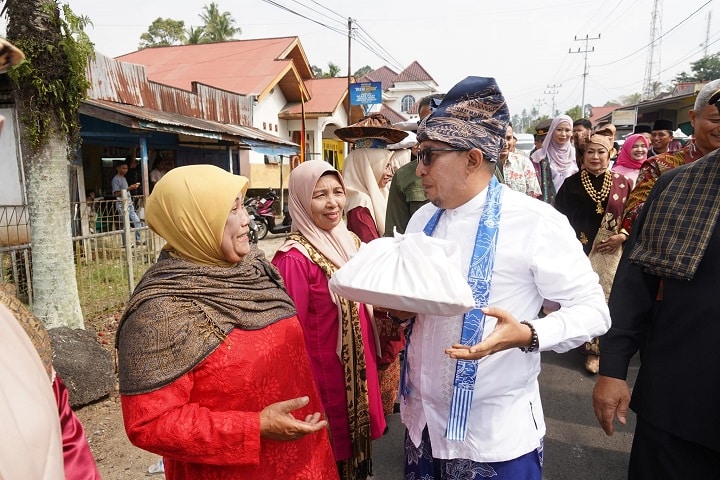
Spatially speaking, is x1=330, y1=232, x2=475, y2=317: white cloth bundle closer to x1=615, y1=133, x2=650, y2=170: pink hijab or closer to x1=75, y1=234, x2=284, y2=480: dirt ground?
x1=75, y1=234, x2=284, y2=480: dirt ground

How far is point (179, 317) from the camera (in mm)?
1504

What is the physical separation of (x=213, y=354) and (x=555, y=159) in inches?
216

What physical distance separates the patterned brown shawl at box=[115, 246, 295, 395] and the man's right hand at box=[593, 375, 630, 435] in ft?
4.19

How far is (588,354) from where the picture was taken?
450 centimetres

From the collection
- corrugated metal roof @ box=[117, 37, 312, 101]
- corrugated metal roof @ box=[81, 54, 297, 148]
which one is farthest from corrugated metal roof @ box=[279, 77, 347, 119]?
corrugated metal roof @ box=[81, 54, 297, 148]

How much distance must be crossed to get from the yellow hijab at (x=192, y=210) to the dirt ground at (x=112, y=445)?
1324mm

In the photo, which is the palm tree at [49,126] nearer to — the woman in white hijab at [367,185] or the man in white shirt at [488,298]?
the woman in white hijab at [367,185]

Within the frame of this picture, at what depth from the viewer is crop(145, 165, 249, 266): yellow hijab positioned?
5.31ft

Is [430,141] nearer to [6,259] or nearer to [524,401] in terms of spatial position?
[524,401]

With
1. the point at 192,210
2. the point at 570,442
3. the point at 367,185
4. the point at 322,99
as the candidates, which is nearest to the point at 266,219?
the point at 367,185

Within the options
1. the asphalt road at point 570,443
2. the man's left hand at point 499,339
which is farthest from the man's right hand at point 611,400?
the asphalt road at point 570,443

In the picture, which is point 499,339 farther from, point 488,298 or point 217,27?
point 217,27

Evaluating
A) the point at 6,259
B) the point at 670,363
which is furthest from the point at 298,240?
the point at 6,259

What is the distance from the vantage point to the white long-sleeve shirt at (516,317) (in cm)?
157
